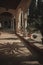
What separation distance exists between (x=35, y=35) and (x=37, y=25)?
146 inches

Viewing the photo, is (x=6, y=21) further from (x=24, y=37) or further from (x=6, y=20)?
(x=24, y=37)

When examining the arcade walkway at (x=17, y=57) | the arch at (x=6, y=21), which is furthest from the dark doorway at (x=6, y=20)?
the arcade walkway at (x=17, y=57)

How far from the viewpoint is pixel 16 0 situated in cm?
2233

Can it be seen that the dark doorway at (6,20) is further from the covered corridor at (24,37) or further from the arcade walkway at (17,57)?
the arcade walkway at (17,57)

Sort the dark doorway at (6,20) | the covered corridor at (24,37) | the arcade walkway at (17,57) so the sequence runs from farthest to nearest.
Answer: the dark doorway at (6,20)
the covered corridor at (24,37)
the arcade walkway at (17,57)

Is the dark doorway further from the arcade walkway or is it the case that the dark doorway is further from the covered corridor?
the arcade walkway

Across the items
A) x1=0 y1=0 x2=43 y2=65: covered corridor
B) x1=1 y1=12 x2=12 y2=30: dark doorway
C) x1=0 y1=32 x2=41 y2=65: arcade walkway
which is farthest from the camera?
x1=1 y1=12 x2=12 y2=30: dark doorway

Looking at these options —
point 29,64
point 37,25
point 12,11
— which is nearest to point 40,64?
point 29,64

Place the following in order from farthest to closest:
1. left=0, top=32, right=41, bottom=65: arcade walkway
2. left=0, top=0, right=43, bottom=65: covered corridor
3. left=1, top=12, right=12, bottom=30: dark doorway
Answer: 1. left=1, top=12, right=12, bottom=30: dark doorway
2. left=0, top=0, right=43, bottom=65: covered corridor
3. left=0, top=32, right=41, bottom=65: arcade walkway

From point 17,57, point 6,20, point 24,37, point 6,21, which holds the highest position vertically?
point 6,20

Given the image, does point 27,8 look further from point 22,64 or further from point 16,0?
point 22,64

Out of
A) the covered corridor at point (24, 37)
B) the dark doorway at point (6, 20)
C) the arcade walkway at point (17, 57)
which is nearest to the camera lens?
the arcade walkway at point (17, 57)

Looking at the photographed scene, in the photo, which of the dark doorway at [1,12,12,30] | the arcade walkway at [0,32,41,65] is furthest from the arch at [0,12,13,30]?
the arcade walkway at [0,32,41,65]

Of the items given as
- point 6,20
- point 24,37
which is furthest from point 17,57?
point 6,20
